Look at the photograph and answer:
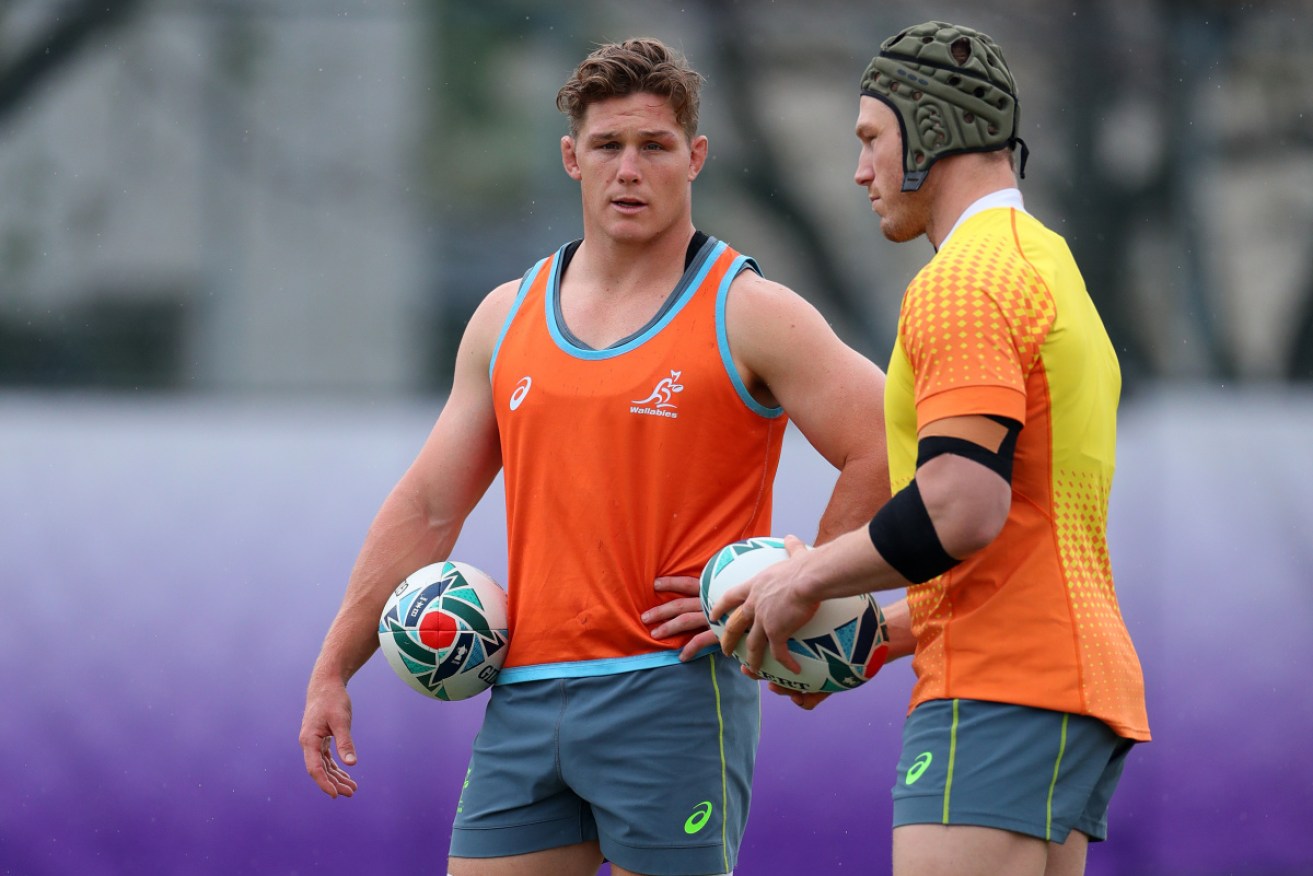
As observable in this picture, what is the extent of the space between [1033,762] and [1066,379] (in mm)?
550

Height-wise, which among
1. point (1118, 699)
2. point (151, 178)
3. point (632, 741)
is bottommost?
point (632, 741)

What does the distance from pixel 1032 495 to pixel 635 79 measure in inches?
50.0

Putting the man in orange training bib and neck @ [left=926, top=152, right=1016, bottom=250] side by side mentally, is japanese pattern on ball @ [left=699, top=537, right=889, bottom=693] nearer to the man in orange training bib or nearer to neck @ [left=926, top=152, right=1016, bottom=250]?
the man in orange training bib

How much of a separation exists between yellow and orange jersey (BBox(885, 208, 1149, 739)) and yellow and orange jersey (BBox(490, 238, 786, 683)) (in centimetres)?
67

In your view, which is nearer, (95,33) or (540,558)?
(540,558)

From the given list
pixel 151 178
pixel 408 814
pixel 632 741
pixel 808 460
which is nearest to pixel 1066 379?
pixel 632 741

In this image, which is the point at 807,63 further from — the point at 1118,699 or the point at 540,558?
the point at 1118,699

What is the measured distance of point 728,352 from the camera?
301 centimetres

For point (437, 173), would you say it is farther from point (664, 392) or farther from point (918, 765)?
point (918, 765)

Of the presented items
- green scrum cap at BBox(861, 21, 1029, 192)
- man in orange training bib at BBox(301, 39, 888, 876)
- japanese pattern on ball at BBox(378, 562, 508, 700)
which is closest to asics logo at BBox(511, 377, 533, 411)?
man in orange training bib at BBox(301, 39, 888, 876)

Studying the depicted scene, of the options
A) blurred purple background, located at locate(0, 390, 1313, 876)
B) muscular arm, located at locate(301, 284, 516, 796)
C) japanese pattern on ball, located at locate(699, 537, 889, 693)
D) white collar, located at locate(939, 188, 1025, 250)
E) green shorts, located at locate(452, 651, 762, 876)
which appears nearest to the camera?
white collar, located at locate(939, 188, 1025, 250)

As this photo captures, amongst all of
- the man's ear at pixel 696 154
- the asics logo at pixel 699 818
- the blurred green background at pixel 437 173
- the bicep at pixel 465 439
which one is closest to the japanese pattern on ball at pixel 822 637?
the asics logo at pixel 699 818

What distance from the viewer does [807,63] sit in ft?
16.9

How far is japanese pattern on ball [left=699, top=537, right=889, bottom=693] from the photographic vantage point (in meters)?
2.63
